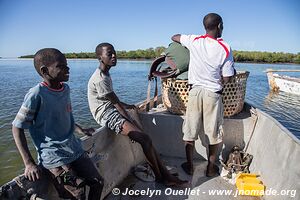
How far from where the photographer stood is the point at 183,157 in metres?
3.71

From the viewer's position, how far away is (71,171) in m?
1.93

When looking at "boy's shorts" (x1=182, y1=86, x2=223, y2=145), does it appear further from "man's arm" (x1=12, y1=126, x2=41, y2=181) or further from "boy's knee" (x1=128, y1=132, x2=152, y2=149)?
"man's arm" (x1=12, y1=126, x2=41, y2=181)

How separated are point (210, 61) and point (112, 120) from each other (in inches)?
50.5

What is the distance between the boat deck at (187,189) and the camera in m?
2.76

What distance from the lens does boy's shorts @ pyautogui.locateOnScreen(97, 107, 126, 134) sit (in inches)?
110

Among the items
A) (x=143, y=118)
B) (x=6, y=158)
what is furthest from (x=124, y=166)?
(x=6, y=158)

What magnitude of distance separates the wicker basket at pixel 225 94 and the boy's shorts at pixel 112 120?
1041mm

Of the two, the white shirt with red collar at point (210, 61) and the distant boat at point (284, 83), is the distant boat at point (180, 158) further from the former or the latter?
the distant boat at point (284, 83)

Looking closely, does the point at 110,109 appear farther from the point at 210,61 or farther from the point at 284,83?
the point at 284,83

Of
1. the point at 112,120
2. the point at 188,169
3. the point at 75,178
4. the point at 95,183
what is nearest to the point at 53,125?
the point at 75,178

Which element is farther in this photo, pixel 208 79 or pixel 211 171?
pixel 211 171

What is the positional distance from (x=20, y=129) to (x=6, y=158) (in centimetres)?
493

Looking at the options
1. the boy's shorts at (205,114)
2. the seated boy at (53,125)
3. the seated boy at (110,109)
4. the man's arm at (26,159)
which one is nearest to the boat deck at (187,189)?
the seated boy at (110,109)

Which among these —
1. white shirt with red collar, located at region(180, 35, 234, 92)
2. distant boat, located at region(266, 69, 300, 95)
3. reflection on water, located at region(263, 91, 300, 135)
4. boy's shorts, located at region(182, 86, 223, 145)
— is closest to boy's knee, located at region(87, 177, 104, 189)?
boy's shorts, located at region(182, 86, 223, 145)
